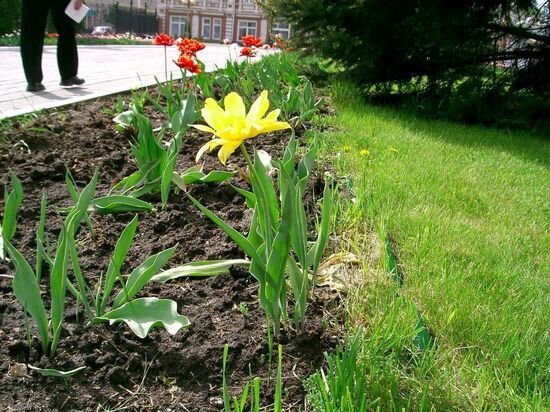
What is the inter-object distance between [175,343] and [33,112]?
243cm

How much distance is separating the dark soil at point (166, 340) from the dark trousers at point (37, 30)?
2905 mm

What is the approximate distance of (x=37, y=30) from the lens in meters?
4.63

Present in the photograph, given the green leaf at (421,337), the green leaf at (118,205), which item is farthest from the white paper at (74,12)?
the green leaf at (421,337)

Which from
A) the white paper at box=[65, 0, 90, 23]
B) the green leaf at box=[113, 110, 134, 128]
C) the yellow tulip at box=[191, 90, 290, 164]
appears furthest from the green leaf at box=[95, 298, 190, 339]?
the white paper at box=[65, 0, 90, 23]

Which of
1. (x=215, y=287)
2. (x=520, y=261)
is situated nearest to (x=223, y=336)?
(x=215, y=287)

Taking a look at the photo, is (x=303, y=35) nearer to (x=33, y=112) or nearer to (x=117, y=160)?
(x=33, y=112)

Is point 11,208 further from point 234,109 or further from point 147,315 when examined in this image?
point 234,109

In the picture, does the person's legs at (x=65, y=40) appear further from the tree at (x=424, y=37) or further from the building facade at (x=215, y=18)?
the building facade at (x=215, y=18)

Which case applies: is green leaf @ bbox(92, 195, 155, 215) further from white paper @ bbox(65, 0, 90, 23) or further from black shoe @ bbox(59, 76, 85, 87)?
black shoe @ bbox(59, 76, 85, 87)

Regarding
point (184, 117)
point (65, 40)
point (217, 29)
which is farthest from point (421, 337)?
point (217, 29)

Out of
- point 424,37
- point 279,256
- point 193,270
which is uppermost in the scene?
point 424,37

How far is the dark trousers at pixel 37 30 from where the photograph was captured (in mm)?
4559

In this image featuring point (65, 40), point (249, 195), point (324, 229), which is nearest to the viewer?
point (324, 229)

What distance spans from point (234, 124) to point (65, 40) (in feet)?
14.5
